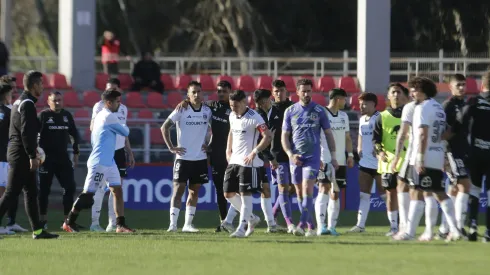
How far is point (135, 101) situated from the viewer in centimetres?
2936

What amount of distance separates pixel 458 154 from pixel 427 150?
1.31 meters

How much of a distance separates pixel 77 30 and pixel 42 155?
48.0 feet

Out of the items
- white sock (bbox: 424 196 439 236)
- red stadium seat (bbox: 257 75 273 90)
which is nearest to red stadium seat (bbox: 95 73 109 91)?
red stadium seat (bbox: 257 75 273 90)

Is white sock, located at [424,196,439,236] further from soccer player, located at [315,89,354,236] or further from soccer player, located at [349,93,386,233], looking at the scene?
soccer player, located at [349,93,386,233]

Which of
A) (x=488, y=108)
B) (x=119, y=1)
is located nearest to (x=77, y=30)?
(x=488, y=108)

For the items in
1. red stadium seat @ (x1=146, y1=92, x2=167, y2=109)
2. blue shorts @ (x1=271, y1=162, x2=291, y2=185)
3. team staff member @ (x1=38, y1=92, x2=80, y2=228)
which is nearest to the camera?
blue shorts @ (x1=271, y1=162, x2=291, y2=185)

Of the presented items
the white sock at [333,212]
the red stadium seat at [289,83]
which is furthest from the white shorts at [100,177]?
the red stadium seat at [289,83]

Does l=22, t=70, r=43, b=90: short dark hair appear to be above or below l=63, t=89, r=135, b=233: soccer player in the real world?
above

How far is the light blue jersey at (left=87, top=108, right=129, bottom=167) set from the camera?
16.9m

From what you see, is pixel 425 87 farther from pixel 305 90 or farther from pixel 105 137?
pixel 105 137

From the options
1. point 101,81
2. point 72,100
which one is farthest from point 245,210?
point 101,81

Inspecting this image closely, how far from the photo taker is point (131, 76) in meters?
31.8

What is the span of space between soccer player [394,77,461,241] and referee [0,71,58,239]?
477 cm

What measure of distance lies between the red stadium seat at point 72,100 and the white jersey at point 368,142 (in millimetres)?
12057
